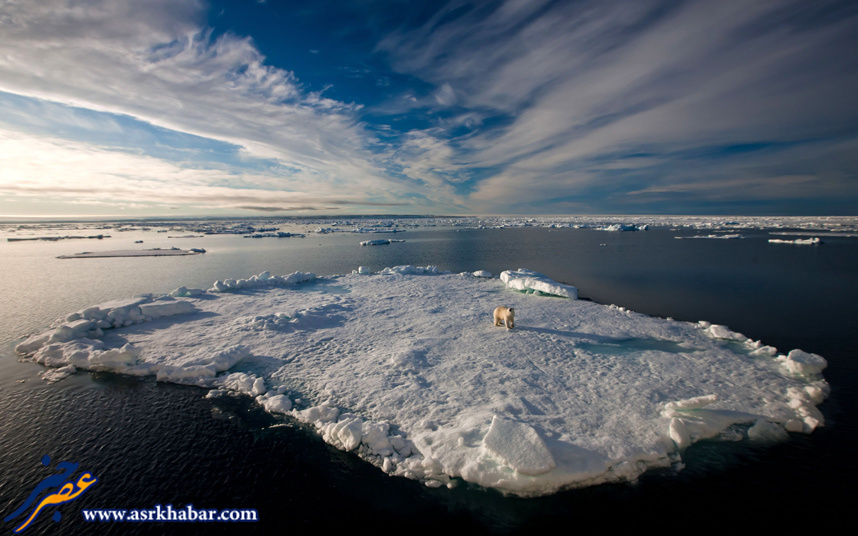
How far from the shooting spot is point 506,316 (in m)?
10.0

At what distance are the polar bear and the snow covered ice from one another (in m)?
0.34

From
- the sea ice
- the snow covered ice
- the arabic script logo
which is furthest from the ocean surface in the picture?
the sea ice

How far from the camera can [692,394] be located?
641cm

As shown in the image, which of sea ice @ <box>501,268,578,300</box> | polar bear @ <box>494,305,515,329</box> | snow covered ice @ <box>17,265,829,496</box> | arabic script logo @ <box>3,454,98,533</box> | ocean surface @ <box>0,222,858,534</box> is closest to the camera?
ocean surface @ <box>0,222,858,534</box>

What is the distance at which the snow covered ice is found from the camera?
16.3 feet

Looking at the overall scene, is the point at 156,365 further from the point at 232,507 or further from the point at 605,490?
the point at 605,490

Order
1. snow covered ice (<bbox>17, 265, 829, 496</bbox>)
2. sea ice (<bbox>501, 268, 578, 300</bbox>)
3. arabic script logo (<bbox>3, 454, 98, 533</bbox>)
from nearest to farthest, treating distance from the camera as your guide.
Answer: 1. arabic script logo (<bbox>3, 454, 98, 533</bbox>)
2. snow covered ice (<bbox>17, 265, 829, 496</bbox>)
3. sea ice (<bbox>501, 268, 578, 300</bbox>)

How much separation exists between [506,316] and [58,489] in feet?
30.9

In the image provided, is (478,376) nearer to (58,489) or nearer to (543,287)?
(58,489)

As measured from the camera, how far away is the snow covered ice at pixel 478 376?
16.3ft

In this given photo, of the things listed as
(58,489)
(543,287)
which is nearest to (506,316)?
(543,287)

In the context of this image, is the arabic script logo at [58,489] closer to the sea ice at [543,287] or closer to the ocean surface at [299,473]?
the ocean surface at [299,473]

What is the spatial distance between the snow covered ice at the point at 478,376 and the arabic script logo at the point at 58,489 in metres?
2.29

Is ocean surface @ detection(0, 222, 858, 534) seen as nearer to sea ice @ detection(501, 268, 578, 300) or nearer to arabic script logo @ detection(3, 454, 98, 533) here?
arabic script logo @ detection(3, 454, 98, 533)
